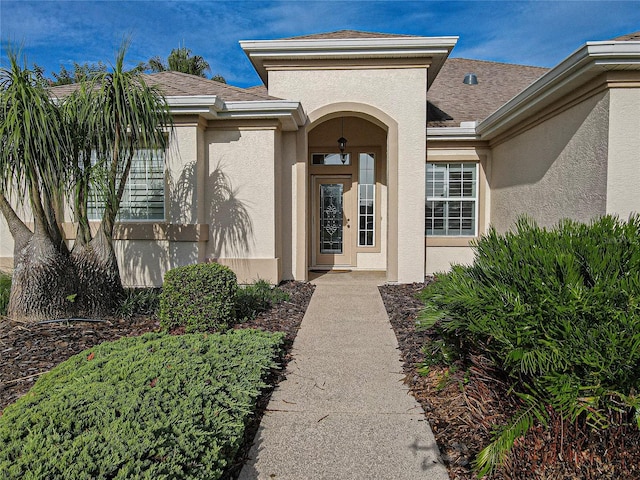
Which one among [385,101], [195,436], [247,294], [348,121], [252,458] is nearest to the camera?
[195,436]

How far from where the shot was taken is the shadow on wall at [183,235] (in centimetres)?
848

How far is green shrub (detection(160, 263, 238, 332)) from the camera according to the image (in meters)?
5.58

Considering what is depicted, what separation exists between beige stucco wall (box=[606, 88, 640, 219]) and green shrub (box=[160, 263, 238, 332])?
17.8 feet

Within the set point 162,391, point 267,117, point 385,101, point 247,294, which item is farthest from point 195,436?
point 385,101

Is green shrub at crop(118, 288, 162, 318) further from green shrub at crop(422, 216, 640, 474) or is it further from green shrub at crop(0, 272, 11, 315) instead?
green shrub at crop(422, 216, 640, 474)

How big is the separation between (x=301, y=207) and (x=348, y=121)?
340 cm

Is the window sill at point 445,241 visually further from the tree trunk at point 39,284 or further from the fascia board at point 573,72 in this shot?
the tree trunk at point 39,284

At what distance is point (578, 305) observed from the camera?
275cm

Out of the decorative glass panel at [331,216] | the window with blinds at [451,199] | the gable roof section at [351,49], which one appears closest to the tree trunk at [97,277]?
the gable roof section at [351,49]

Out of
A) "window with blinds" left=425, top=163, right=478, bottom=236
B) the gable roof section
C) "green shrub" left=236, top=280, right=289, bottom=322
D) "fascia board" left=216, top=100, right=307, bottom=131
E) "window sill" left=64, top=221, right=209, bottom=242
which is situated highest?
the gable roof section

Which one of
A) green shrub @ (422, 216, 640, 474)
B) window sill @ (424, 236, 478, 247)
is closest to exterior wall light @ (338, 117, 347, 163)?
window sill @ (424, 236, 478, 247)

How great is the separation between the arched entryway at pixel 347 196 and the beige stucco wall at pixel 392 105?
2.10 meters

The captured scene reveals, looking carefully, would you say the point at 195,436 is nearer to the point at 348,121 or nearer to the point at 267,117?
the point at 267,117

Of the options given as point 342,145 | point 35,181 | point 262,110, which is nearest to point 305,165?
point 262,110
